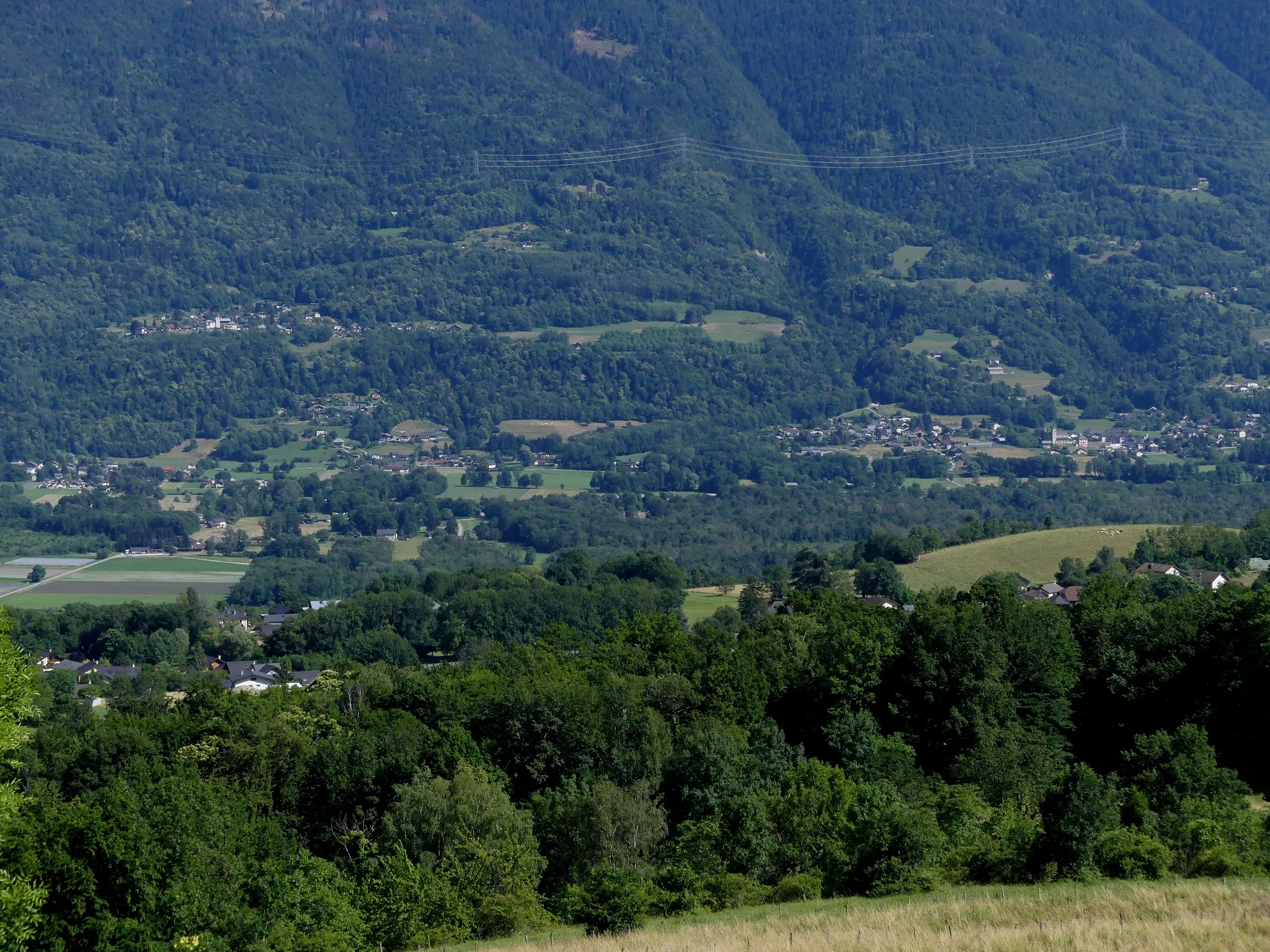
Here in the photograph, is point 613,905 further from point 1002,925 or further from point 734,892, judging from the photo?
point 1002,925

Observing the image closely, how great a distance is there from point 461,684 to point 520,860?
2077 cm

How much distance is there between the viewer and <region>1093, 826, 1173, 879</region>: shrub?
39281mm

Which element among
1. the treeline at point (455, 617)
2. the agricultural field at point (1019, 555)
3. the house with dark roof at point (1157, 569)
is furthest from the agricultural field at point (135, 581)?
the house with dark roof at point (1157, 569)

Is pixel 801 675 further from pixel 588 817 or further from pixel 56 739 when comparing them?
pixel 56 739

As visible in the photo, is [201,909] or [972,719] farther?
[972,719]

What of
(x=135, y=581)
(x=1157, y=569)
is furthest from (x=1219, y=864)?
(x=135, y=581)

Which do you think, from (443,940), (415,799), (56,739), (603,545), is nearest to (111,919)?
(443,940)

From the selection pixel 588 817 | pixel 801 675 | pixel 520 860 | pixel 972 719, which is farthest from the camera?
pixel 801 675

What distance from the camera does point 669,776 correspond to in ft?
177

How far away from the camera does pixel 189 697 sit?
228 feet

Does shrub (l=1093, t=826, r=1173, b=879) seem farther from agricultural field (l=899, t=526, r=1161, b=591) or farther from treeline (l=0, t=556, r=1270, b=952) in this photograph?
agricultural field (l=899, t=526, r=1161, b=591)

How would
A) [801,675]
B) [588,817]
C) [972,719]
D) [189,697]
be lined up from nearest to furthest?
[588,817] < [972,719] < [801,675] < [189,697]

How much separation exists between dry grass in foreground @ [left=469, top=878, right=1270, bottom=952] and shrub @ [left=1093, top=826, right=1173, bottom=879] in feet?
4.55

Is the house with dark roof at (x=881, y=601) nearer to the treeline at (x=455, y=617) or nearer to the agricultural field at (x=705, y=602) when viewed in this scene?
the agricultural field at (x=705, y=602)
